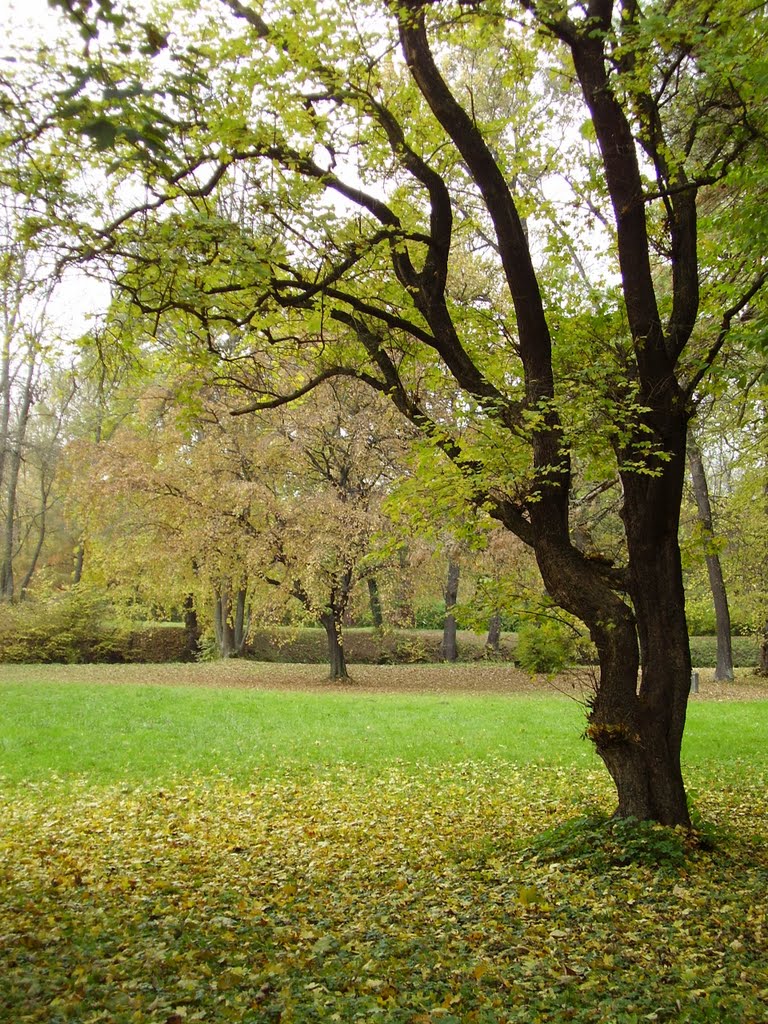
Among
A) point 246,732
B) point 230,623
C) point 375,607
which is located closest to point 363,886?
point 246,732

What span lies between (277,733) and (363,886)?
672 centimetres

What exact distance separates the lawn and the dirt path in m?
7.72

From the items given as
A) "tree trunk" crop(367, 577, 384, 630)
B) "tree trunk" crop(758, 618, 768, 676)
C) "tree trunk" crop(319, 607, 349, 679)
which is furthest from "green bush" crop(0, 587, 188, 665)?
"tree trunk" crop(758, 618, 768, 676)

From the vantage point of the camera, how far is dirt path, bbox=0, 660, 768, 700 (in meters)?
18.7

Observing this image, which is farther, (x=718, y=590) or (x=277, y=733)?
(x=718, y=590)

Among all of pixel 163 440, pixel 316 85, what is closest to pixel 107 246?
pixel 316 85

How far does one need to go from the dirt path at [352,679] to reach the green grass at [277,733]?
2.34 m

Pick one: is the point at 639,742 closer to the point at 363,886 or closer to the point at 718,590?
the point at 363,886

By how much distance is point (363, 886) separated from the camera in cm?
557

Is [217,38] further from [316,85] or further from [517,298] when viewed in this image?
[517,298]

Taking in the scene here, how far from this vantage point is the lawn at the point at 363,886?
3629 mm

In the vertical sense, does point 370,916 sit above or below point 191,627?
below

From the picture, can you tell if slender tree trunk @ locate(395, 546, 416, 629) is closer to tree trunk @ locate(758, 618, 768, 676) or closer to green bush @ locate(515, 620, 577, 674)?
green bush @ locate(515, 620, 577, 674)

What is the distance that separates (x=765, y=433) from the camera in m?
10.3
